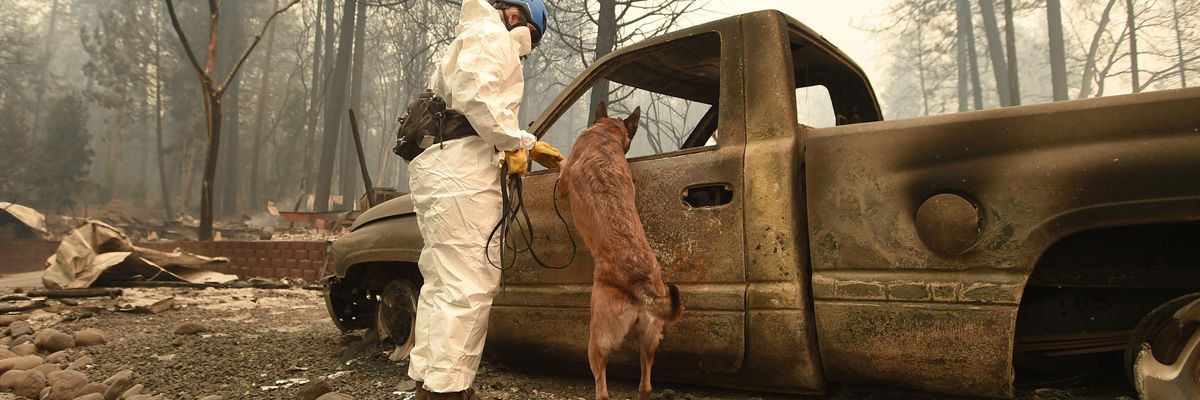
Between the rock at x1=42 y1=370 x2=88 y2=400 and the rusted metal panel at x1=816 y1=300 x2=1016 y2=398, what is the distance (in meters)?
3.58

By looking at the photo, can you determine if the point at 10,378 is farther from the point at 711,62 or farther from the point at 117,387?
the point at 711,62

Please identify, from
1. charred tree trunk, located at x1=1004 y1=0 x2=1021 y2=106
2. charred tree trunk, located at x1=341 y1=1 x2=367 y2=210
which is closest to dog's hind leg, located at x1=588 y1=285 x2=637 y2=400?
charred tree trunk, located at x1=1004 y1=0 x2=1021 y2=106

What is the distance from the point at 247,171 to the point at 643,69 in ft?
153

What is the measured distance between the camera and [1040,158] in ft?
6.84

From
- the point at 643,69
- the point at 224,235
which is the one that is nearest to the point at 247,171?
the point at 224,235

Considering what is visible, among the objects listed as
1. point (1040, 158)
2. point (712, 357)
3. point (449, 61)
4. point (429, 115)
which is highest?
point (449, 61)

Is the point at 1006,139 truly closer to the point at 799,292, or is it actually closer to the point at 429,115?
the point at 799,292

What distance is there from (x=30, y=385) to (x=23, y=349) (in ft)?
4.24

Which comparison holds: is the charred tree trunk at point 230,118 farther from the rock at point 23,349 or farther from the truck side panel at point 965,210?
the truck side panel at point 965,210

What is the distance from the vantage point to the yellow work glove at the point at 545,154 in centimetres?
293

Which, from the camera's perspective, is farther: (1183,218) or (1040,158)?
(1040,158)

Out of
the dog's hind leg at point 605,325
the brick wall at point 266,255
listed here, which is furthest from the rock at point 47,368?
the brick wall at point 266,255

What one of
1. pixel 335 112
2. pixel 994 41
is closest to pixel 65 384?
pixel 335 112

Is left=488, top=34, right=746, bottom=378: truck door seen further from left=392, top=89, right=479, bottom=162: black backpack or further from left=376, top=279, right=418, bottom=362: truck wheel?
left=376, top=279, right=418, bottom=362: truck wheel
